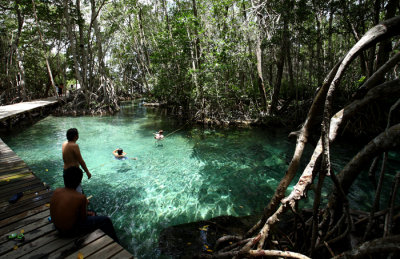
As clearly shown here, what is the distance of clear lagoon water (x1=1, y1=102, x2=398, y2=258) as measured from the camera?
5.02 meters

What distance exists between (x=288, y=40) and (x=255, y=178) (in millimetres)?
7962

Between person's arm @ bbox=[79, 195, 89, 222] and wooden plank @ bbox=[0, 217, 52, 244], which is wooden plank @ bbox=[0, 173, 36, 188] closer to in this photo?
wooden plank @ bbox=[0, 217, 52, 244]

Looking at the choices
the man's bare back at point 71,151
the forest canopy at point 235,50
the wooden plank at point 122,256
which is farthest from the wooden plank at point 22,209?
the forest canopy at point 235,50

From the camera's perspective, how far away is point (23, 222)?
3.28m

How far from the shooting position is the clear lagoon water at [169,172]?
5.02 metres

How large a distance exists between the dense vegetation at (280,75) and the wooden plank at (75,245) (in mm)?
1808

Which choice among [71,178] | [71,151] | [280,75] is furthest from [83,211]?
[280,75]

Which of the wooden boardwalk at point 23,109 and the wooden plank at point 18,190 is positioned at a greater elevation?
the wooden boardwalk at point 23,109

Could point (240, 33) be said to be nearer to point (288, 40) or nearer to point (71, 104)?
point (288, 40)

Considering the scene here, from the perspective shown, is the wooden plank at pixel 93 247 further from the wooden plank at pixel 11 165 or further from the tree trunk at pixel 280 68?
the tree trunk at pixel 280 68

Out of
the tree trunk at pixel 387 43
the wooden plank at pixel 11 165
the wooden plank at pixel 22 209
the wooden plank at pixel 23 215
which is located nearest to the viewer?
the wooden plank at pixel 23 215

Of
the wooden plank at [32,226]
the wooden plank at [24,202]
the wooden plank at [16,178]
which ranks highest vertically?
the wooden plank at [16,178]

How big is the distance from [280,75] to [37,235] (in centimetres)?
1174

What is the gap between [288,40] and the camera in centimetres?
1071
